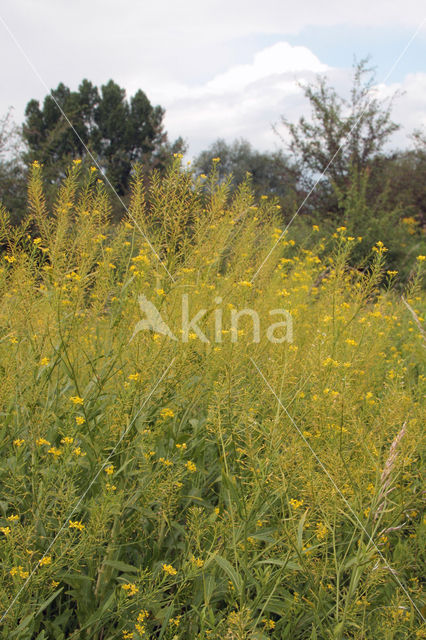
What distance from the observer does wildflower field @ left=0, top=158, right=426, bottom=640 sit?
1.50 metres

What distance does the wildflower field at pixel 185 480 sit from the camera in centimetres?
150

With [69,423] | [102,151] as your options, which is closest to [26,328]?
[69,423]

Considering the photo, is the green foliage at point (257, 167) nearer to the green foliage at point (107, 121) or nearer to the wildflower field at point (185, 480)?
the green foliage at point (107, 121)

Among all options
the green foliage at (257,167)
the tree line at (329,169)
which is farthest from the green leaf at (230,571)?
the green foliage at (257,167)

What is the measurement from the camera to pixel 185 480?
2074mm

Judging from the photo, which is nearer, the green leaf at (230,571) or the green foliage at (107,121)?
the green leaf at (230,571)

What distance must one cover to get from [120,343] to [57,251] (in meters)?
0.52

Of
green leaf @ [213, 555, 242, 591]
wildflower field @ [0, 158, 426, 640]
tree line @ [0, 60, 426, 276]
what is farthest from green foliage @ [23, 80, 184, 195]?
green leaf @ [213, 555, 242, 591]

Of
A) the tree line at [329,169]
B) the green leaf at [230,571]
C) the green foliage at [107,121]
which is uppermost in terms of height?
the green foliage at [107,121]

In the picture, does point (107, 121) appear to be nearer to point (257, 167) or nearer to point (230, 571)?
point (257, 167)

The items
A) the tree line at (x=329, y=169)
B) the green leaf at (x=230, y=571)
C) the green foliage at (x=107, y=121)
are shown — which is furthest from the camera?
the green foliage at (x=107, y=121)

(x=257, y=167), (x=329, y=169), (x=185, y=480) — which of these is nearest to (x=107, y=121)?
(x=257, y=167)

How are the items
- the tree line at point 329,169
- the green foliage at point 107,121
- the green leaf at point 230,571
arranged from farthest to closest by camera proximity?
the green foliage at point 107,121 → the tree line at point 329,169 → the green leaf at point 230,571

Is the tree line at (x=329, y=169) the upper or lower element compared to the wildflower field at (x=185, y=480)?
upper
